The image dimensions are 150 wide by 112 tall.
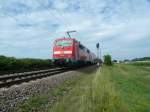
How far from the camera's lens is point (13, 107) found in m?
7.74

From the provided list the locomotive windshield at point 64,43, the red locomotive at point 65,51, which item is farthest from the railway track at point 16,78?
the locomotive windshield at point 64,43

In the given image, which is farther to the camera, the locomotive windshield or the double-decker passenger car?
the locomotive windshield

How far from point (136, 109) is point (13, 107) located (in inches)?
166

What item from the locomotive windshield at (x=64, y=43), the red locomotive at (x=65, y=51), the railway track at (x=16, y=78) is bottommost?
the railway track at (x=16, y=78)

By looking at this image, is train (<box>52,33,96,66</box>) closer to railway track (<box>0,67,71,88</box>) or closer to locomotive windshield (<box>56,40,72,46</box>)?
locomotive windshield (<box>56,40,72,46</box>)

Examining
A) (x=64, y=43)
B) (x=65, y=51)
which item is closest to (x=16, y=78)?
(x=65, y=51)

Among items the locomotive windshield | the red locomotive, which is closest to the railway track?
the red locomotive

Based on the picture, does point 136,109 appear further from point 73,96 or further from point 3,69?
point 3,69

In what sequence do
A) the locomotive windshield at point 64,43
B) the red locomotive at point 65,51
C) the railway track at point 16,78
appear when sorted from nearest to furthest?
the railway track at point 16,78 → the red locomotive at point 65,51 → the locomotive windshield at point 64,43

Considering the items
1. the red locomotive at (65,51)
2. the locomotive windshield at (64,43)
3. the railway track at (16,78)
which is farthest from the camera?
the locomotive windshield at (64,43)

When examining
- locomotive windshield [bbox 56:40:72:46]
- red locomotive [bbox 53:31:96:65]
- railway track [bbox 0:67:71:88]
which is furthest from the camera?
locomotive windshield [bbox 56:40:72:46]

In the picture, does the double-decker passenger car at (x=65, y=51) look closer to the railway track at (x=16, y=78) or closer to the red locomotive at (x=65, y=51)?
the red locomotive at (x=65, y=51)

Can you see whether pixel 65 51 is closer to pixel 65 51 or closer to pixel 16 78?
pixel 65 51

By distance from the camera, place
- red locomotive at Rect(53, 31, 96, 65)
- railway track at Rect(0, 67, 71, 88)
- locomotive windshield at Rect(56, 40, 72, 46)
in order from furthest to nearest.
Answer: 1. locomotive windshield at Rect(56, 40, 72, 46)
2. red locomotive at Rect(53, 31, 96, 65)
3. railway track at Rect(0, 67, 71, 88)
